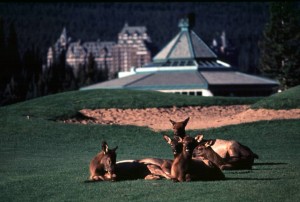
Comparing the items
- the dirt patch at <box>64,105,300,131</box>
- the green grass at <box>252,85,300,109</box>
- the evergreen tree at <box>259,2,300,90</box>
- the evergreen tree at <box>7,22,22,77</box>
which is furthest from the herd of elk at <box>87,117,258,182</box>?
the evergreen tree at <box>7,22,22,77</box>

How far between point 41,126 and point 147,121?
263 inches

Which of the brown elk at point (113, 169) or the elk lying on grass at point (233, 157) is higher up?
the brown elk at point (113, 169)

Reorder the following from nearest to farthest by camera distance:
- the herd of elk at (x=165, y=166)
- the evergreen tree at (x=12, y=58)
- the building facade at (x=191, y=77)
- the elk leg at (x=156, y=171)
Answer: the herd of elk at (x=165, y=166) < the elk leg at (x=156, y=171) < the building facade at (x=191, y=77) < the evergreen tree at (x=12, y=58)

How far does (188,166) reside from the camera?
1806cm

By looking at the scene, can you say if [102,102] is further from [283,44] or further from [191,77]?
[283,44]

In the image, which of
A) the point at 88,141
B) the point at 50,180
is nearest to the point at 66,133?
the point at 88,141

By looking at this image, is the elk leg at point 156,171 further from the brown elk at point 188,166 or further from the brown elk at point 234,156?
the brown elk at point 234,156

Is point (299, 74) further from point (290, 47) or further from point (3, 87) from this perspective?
point (3, 87)

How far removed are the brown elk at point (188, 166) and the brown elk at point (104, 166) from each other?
140 cm

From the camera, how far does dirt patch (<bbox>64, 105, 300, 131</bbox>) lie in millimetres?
39562

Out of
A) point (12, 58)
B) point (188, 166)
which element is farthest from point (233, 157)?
point (12, 58)

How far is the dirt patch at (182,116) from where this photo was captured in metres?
39.6

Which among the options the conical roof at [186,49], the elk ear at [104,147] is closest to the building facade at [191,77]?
the conical roof at [186,49]

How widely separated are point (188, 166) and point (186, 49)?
79.0 meters
